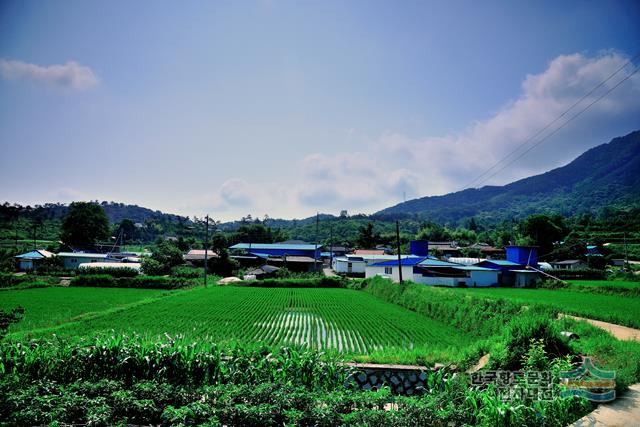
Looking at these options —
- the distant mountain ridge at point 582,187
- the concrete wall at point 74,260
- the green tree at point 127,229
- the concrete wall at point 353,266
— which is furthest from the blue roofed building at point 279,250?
the distant mountain ridge at point 582,187

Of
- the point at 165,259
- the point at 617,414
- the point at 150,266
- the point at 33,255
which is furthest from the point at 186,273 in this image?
the point at 617,414

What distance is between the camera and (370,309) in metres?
21.2

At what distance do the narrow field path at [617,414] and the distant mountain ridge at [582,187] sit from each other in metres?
72.6

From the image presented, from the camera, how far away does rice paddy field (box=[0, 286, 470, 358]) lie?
1282cm

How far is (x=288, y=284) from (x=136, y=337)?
28.0 metres

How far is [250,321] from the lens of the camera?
55.1ft

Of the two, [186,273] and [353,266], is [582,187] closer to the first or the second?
[353,266]

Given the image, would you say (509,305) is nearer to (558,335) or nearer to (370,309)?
(558,335)

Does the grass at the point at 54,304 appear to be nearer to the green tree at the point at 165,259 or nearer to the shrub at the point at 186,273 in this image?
the shrub at the point at 186,273

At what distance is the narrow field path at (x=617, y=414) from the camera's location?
16.8 ft

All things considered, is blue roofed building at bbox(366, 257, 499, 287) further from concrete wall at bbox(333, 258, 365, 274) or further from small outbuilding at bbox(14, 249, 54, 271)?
small outbuilding at bbox(14, 249, 54, 271)

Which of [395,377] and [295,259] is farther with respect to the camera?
[295,259]

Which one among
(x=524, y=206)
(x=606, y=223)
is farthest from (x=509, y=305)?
(x=524, y=206)

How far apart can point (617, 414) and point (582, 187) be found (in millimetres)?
125478
